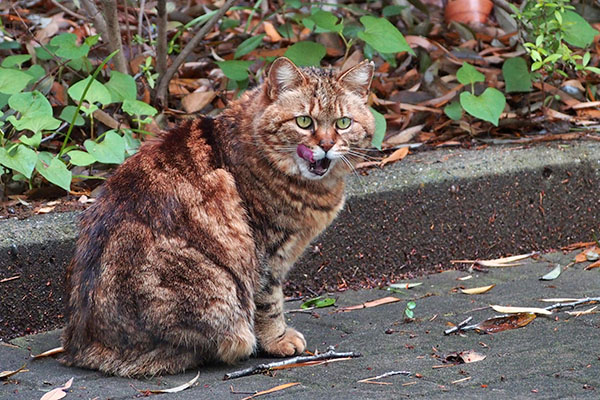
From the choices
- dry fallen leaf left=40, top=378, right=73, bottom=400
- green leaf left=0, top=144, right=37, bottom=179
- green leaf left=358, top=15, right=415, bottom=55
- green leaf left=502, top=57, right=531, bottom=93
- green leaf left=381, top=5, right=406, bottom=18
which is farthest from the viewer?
green leaf left=381, top=5, right=406, bottom=18

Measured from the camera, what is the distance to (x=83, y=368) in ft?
10.2

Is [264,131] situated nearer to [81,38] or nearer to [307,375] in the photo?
[307,375]

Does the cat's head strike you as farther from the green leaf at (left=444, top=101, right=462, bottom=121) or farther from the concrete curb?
the green leaf at (left=444, top=101, right=462, bottom=121)

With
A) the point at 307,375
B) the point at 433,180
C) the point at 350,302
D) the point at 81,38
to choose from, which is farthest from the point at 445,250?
the point at 81,38

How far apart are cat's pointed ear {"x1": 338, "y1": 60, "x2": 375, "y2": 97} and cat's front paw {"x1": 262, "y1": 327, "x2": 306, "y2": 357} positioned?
1.01 meters

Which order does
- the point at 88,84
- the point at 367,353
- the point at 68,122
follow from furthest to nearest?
1. the point at 68,122
2. the point at 88,84
3. the point at 367,353

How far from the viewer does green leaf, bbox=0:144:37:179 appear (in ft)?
11.6

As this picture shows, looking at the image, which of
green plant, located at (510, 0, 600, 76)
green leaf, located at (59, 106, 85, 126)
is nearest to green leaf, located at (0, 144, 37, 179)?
green leaf, located at (59, 106, 85, 126)

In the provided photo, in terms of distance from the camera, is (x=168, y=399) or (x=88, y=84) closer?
(x=168, y=399)

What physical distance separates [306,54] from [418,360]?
6.64 feet

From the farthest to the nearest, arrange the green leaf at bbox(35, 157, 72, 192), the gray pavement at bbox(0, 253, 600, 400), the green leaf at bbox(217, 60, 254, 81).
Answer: the green leaf at bbox(217, 60, 254, 81)
the green leaf at bbox(35, 157, 72, 192)
the gray pavement at bbox(0, 253, 600, 400)

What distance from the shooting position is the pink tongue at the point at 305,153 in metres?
3.26

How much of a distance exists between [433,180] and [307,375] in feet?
5.10

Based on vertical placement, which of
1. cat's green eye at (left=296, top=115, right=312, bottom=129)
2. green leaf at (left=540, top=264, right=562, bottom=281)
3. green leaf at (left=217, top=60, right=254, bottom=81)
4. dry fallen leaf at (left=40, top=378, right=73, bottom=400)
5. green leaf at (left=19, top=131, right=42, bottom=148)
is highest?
cat's green eye at (left=296, top=115, right=312, bottom=129)
